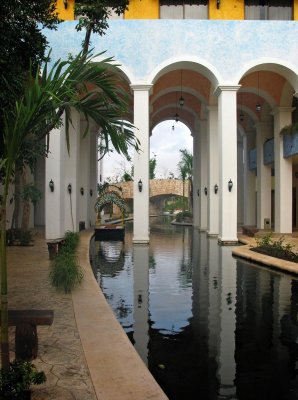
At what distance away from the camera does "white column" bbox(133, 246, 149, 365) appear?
206 inches

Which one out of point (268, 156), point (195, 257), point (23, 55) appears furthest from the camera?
point (268, 156)

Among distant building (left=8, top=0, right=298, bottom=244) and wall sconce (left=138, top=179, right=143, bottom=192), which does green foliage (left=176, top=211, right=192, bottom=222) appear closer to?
distant building (left=8, top=0, right=298, bottom=244)

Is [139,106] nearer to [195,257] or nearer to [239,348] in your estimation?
[195,257]

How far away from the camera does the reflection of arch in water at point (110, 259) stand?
11.1m

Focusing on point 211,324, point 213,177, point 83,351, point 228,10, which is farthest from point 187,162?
point 83,351

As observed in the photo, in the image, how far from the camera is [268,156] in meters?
23.8

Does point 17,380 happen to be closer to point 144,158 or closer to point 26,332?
point 26,332

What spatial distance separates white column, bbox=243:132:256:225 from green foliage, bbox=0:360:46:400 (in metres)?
26.1

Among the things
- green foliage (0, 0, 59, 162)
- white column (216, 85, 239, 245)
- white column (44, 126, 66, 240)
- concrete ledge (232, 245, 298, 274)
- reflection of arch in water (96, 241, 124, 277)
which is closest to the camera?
green foliage (0, 0, 59, 162)

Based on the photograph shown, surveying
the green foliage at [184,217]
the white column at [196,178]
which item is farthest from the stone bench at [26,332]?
the green foliage at [184,217]

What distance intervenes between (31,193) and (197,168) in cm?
1509

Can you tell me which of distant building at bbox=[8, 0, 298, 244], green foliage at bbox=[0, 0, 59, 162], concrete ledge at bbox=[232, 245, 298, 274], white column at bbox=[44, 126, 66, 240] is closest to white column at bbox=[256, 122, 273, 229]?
distant building at bbox=[8, 0, 298, 244]

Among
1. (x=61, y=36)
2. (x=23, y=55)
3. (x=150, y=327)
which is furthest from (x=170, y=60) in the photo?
(x=150, y=327)

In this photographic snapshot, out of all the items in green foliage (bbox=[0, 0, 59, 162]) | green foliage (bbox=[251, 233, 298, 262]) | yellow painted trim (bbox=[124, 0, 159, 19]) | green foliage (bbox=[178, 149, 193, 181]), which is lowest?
green foliage (bbox=[251, 233, 298, 262])
